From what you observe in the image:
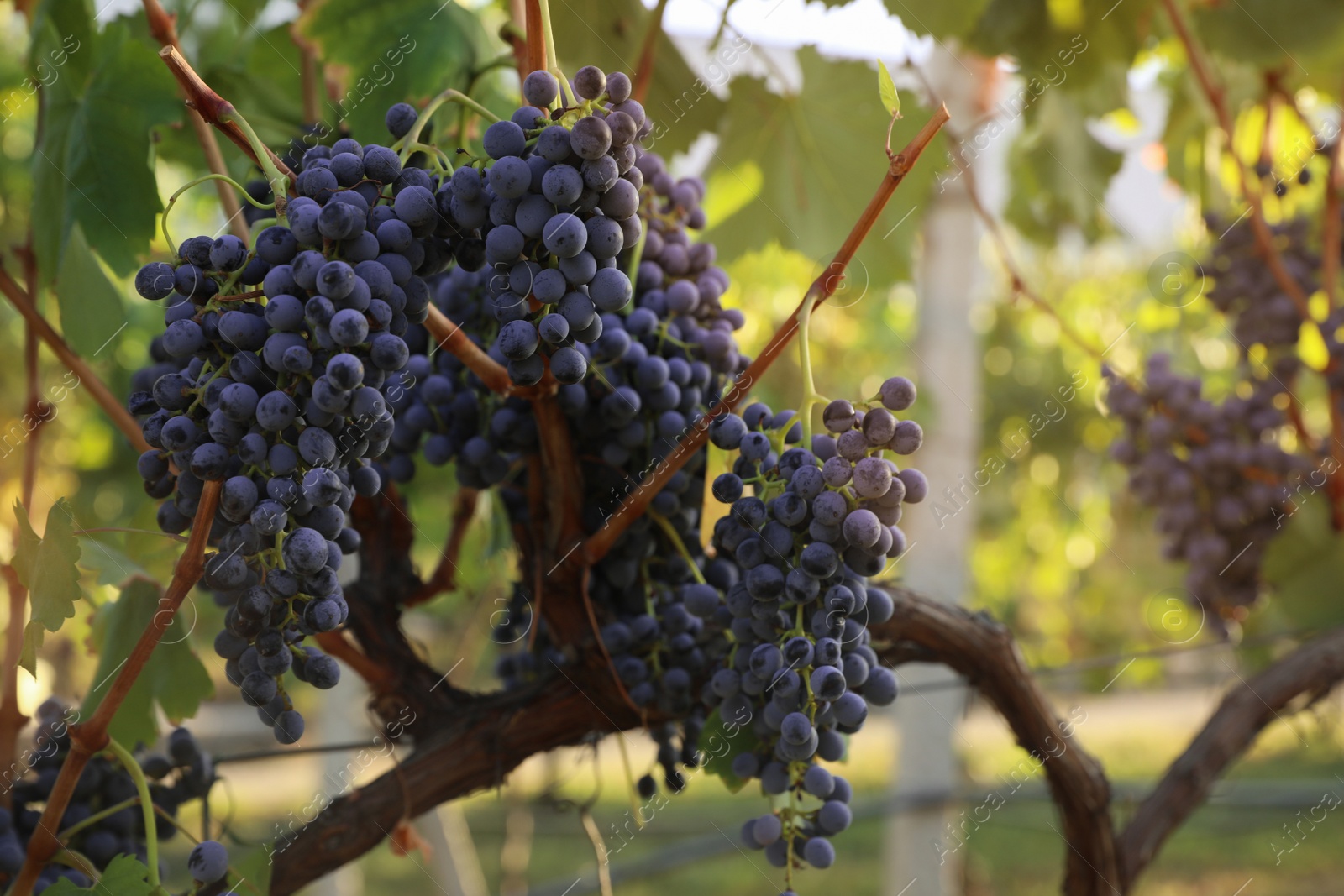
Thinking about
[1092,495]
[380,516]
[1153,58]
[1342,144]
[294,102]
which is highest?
[1092,495]

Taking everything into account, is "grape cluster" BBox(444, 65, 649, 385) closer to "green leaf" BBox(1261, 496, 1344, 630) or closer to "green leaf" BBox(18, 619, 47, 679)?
"green leaf" BBox(18, 619, 47, 679)

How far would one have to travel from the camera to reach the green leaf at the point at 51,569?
633 mm

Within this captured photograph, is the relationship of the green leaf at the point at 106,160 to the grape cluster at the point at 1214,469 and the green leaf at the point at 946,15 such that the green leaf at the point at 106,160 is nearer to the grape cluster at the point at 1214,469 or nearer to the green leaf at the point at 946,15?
the green leaf at the point at 946,15

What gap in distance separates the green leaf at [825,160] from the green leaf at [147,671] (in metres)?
0.79

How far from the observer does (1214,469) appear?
1.37m

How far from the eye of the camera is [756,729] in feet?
2.28

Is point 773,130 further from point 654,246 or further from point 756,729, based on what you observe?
point 756,729

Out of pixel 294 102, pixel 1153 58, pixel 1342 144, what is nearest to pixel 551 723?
pixel 294 102

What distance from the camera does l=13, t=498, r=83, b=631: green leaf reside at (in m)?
0.63

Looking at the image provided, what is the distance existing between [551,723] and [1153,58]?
1568 millimetres

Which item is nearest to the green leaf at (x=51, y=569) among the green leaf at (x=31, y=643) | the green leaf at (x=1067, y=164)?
the green leaf at (x=31, y=643)

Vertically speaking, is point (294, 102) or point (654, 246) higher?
point (294, 102)

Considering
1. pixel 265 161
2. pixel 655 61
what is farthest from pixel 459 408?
pixel 655 61

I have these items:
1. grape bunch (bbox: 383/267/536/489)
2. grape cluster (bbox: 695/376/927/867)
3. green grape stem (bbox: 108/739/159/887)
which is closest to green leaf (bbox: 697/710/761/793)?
grape cluster (bbox: 695/376/927/867)
